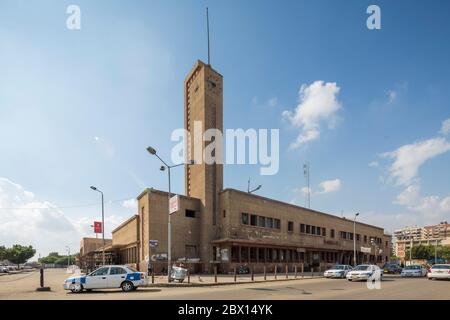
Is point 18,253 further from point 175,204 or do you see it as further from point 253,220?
point 175,204

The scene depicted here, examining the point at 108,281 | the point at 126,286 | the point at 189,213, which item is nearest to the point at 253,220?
the point at 189,213

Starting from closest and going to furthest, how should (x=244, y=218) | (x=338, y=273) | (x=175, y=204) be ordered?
(x=175, y=204)
(x=338, y=273)
(x=244, y=218)

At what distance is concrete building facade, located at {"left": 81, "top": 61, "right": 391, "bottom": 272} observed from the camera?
4097cm

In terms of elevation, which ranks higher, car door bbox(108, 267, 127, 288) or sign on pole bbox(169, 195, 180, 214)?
sign on pole bbox(169, 195, 180, 214)

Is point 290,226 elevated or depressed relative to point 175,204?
depressed

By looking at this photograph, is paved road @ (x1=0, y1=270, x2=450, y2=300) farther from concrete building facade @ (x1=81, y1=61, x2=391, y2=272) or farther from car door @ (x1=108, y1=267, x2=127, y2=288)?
concrete building facade @ (x1=81, y1=61, x2=391, y2=272)

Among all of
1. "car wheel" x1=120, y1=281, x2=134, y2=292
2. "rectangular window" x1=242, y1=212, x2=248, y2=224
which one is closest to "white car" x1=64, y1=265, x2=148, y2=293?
"car wheel" x1=120, y1=281, x2=134, y2=292

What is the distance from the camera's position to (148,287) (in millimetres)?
23578

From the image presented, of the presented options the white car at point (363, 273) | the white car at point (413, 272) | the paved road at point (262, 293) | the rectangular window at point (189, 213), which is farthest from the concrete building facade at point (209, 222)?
the paved road at point (262, 293)

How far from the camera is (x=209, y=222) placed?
4422 cm
